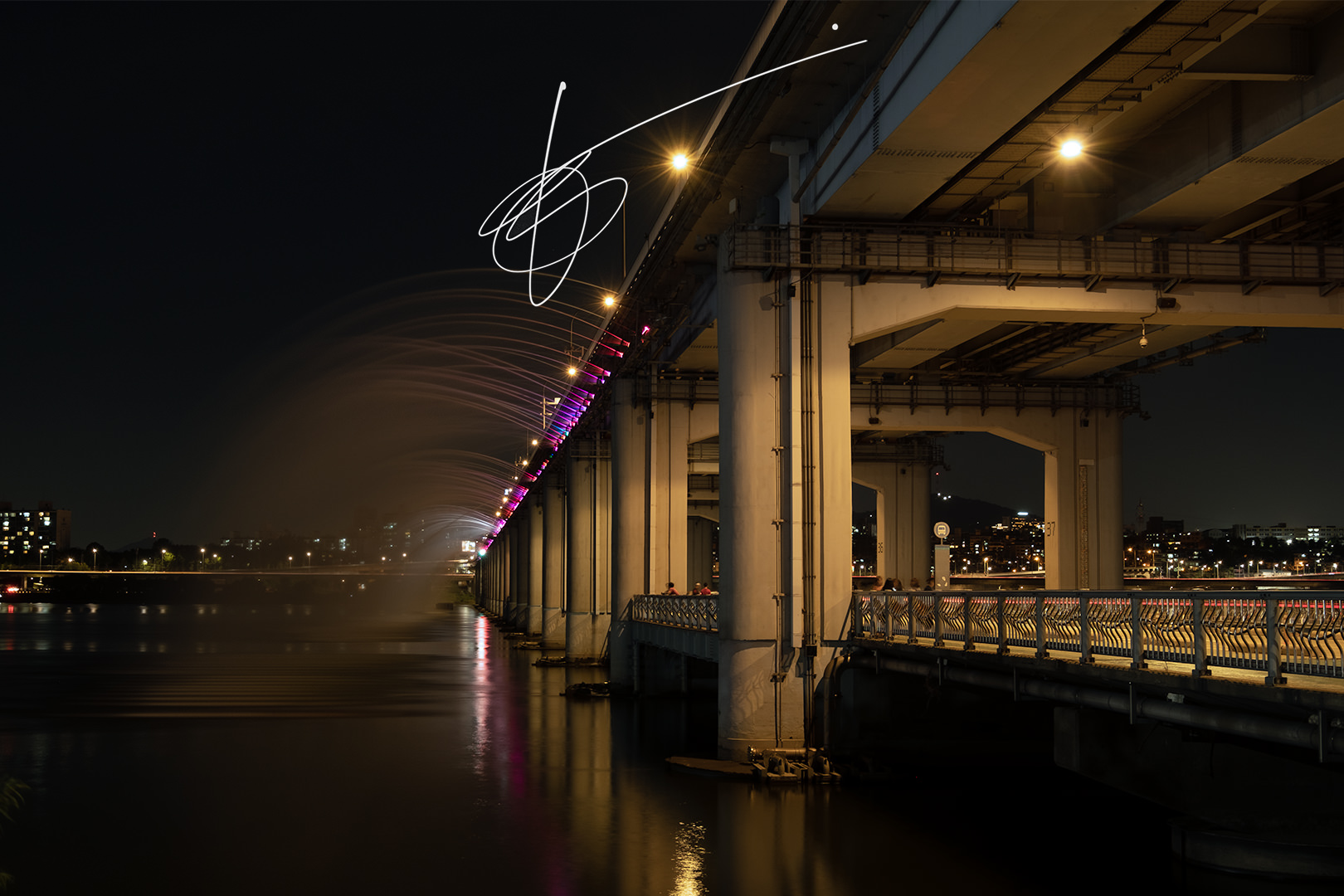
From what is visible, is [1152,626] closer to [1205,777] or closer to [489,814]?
[1205,777]

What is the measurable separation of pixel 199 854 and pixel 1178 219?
2076cm

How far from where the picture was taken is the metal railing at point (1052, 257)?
25.0 m

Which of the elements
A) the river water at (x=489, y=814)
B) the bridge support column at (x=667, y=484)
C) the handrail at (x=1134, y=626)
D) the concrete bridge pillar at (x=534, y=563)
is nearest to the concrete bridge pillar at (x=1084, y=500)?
the bridge support column at (x=667, y=484)

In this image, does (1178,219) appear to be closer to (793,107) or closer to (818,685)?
(793,107)

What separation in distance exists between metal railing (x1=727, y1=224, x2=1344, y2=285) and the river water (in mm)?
10033

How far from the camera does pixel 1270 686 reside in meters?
12.3

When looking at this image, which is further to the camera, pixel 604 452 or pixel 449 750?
pixel 604 452

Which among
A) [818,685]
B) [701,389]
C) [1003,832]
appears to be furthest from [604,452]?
[1003,832]

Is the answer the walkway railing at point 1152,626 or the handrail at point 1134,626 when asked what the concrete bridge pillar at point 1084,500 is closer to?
the handrail at point 1134,626

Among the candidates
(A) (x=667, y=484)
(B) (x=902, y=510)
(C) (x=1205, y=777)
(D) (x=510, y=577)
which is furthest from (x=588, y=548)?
(D) (x=510, y=577)

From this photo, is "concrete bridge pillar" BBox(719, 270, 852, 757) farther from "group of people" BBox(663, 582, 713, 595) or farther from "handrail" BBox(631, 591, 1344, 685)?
"group of people" BBox(663, 582, 713, 595)

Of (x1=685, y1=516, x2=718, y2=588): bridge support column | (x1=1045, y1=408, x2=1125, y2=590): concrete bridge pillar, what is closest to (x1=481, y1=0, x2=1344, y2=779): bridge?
(x1=1045, y1=408, x2=1125, y2=590): concrete bridge pillar

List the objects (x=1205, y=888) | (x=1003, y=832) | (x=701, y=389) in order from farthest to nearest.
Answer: (x=701, y=389) → (x=1003, y=832) → (x=1205, y=888)

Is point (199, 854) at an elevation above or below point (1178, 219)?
below
